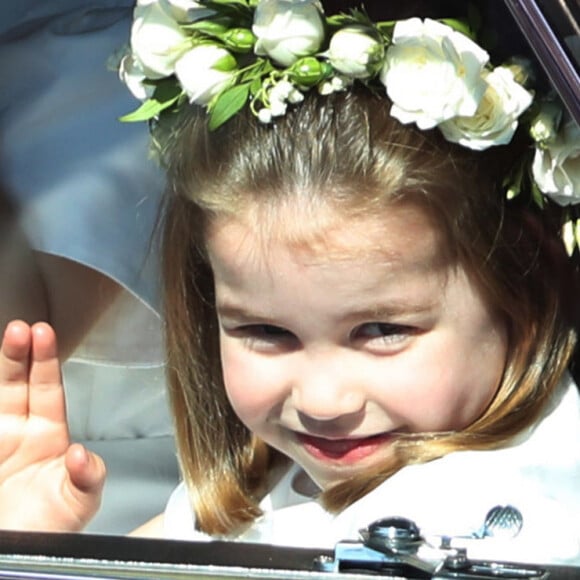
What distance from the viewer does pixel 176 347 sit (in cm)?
177

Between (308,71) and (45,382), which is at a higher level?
(308,71)

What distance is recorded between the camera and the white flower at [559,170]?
4.80ft

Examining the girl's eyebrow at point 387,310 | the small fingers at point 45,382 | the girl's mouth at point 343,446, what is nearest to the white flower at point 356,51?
the girl's eyebrow at point 387,310

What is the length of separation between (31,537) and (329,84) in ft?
1.69

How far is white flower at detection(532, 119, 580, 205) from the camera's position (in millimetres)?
1462

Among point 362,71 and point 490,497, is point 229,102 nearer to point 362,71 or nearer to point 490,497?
point 362,71

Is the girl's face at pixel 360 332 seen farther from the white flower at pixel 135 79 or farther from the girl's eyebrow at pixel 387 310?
the white flower at pixel 135 79

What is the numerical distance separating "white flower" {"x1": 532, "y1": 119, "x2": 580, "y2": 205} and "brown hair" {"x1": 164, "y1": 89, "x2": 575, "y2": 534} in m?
0.04

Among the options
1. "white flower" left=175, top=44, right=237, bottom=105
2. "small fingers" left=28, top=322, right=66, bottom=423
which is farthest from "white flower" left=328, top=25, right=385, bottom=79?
"small fingers" left=28, top=322, right=66, bottom=423

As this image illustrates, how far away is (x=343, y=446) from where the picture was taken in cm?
162

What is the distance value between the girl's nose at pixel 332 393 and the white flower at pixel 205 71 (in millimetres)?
292

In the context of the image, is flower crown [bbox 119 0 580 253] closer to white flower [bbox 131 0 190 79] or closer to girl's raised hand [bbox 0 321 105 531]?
white flower [bbox 131 0 190 79]

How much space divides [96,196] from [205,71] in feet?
1.37

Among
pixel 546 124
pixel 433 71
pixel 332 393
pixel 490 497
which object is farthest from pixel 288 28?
pixel 490 497
